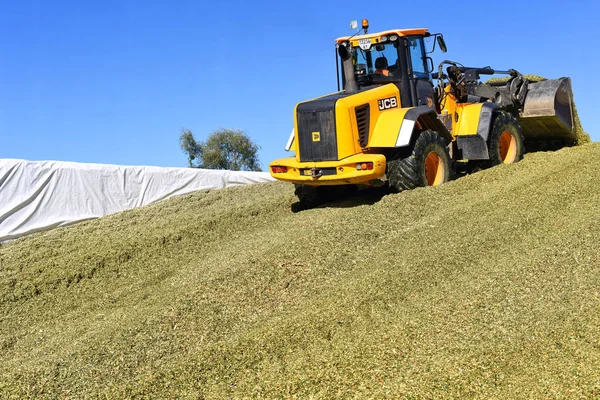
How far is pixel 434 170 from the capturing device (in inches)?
363

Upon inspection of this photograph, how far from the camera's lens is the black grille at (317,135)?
8.41 meters

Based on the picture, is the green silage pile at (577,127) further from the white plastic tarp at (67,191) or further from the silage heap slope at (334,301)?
the white plastic tarp at (67,191)

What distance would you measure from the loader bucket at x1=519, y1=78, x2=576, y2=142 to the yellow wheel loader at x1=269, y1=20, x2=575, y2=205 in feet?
0.05

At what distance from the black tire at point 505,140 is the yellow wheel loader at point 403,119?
0.02 m

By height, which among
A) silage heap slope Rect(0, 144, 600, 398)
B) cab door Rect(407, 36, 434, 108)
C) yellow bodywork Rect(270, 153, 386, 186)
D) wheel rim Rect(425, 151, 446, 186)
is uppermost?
cab door Rect(407, 36, 434, 108)

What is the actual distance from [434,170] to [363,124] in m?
1.33

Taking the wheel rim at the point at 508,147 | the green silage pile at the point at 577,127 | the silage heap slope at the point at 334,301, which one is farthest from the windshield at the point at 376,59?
the green silage pile at the point at 577,127

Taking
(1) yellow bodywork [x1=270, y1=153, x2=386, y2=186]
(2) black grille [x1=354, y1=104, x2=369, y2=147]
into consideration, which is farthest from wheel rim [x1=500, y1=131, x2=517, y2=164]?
(1) yellow bodywork [x1=270, y1=153, x2=386, y2=186]

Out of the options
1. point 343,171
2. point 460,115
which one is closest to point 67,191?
point 343,171

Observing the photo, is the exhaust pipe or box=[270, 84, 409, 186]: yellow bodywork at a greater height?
the exhaust pipe

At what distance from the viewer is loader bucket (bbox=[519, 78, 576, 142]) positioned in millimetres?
10633

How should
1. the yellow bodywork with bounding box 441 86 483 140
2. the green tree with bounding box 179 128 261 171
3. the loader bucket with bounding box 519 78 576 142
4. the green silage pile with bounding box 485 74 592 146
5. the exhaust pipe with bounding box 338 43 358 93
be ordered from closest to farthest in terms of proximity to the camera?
1. the exhaust pipe with bounding box 338 43 358 93
2. the yellow bodywork with bounding box 441 86 483 140
3. the loader bucket with bounding box 519 78 576 142
4. the green silage pile with bounding box 485 74 592 146
5. the green tree with bounding box 179 128 261 171

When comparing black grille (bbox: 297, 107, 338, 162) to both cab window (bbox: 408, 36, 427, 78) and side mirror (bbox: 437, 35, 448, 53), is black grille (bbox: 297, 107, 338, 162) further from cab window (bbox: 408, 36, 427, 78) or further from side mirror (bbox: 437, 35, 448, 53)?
side mirror (bbox: 437, 35, 448, 53)

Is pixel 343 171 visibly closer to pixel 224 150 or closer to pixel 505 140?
pixel 505 140
